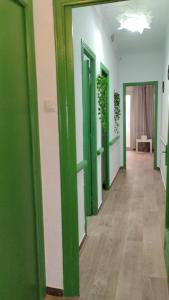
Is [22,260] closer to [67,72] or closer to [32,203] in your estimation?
[32,203]

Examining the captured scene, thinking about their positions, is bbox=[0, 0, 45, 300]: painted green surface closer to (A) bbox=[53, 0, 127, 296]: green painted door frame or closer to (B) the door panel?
(B) the door panel

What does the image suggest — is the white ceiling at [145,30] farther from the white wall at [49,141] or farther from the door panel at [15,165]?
the door panel at [15,165]

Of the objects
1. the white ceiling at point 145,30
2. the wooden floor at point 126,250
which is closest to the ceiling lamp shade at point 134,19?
the white ceiling at point 145,30

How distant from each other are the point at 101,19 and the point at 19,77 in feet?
8.73

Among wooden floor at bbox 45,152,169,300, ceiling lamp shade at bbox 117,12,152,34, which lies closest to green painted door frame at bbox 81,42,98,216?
wooden floor at bbox 45,152,169,300

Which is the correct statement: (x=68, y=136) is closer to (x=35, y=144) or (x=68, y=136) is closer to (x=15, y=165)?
(x=35, y=144)

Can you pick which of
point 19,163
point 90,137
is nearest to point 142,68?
point 90,137

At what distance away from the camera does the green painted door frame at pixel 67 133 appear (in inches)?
65.6

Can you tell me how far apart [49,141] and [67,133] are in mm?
147

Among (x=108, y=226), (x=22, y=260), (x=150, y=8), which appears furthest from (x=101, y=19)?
(x=22, y=260)

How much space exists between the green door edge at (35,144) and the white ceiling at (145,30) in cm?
200

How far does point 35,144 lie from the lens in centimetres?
176

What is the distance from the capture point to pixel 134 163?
7.04 metres

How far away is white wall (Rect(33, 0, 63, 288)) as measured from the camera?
170 cm
